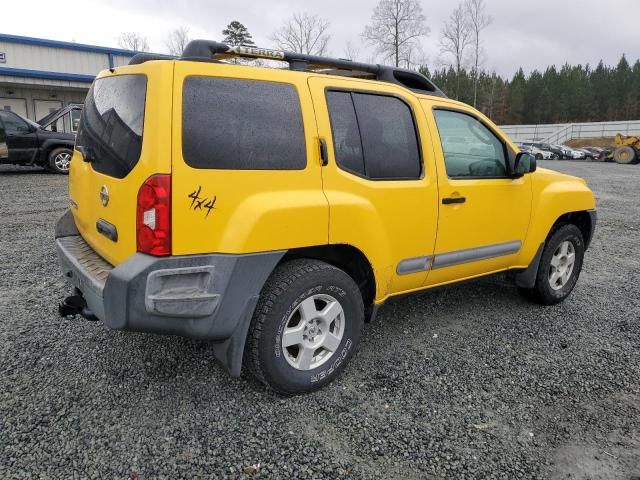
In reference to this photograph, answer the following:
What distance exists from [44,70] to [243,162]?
21318 mm

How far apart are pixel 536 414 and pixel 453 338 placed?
103cm

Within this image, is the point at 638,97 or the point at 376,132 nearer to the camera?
the point at 376,132

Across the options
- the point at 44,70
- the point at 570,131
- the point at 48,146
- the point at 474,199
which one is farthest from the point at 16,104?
the point at 570,131

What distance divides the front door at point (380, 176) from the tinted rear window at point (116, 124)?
0.98 meters

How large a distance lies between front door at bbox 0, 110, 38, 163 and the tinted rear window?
36.9ft

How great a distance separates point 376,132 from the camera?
3131mm

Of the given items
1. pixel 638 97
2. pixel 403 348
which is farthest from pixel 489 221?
pixel 638 97

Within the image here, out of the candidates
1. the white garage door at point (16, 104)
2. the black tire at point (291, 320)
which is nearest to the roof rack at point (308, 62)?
the black tire at point (291, 320)

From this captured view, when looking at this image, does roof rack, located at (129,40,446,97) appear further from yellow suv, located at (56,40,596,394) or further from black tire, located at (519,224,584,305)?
black tire, located at (519,224,584,305)

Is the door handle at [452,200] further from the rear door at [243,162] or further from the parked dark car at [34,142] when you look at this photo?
the parked dark car at [34,142]

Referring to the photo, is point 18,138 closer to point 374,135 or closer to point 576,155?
point 374,135

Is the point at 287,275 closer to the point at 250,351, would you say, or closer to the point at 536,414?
the point at 250,351

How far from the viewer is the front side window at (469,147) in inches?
138

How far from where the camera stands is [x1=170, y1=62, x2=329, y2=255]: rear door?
2.39m
